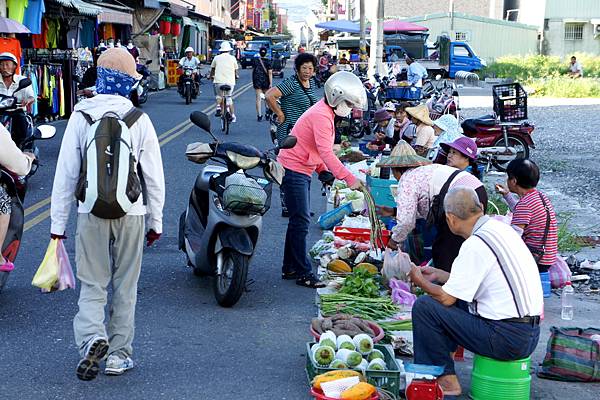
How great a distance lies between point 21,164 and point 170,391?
80.0 inches

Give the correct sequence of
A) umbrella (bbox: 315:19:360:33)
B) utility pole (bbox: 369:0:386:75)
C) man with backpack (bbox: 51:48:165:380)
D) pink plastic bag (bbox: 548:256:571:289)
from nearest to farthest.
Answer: man with backpack (bbox: 51:48:165:380) → pink plastic bag (bbox: 548:256:571:289) → utility pole (bbox: 369:0:386:75) → umbrella (bbox: 315:19:360:33)

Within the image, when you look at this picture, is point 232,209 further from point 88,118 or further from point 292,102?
point 292,102

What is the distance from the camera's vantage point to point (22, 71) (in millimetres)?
19312

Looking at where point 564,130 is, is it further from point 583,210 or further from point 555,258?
point 555,258

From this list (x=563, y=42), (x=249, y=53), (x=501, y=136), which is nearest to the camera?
(x=501, y=136)

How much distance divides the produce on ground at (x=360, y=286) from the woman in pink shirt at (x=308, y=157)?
0.50 meters

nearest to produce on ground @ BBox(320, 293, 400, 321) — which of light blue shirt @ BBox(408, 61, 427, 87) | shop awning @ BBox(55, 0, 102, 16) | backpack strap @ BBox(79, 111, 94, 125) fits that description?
backpack strap @ BBox(79, 111, 94, 125)

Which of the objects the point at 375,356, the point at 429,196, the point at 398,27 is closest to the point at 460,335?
the point at 375,356

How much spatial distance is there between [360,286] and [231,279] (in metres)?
1.07

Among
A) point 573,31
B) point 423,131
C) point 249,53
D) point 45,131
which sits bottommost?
point 423,131

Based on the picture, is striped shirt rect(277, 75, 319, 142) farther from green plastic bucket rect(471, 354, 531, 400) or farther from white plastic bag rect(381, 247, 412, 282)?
green plastic bucket rect(471, 354, 531, 400)

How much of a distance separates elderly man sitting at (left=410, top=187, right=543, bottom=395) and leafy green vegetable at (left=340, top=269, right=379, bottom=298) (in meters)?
2.07

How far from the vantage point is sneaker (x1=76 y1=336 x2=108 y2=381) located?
530 centimetres

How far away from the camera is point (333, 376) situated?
5203mm
